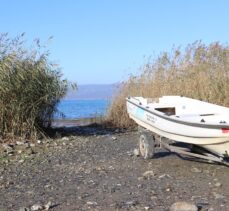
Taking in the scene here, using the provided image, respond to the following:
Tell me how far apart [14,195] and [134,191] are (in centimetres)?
177

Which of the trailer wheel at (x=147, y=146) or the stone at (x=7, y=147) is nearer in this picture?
the trailer wheel at (x=147, y=146)

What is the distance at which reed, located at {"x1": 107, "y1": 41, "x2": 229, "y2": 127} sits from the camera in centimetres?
1611

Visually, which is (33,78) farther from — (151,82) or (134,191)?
(134,191)

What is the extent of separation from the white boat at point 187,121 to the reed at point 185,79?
343 cm

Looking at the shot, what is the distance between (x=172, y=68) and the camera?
1778 cm

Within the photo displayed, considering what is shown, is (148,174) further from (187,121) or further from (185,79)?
(185,79)

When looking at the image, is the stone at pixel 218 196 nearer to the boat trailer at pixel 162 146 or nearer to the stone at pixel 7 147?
the boat trailer at pixel 162 146

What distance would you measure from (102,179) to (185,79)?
8.88 metres

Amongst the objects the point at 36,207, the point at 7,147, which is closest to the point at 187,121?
the point at 36,207

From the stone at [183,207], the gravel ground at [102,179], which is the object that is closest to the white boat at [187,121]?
the gravel ground at [102,179]

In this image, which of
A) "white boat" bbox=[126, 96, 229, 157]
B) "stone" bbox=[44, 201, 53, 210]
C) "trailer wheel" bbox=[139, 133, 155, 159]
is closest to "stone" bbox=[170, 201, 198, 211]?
"stone" bbox=[44, 201, 53, 210]

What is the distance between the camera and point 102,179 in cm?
882

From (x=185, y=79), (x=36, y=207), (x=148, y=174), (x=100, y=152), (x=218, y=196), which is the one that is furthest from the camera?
(x=185, y=79)

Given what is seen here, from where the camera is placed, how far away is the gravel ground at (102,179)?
7141mm
